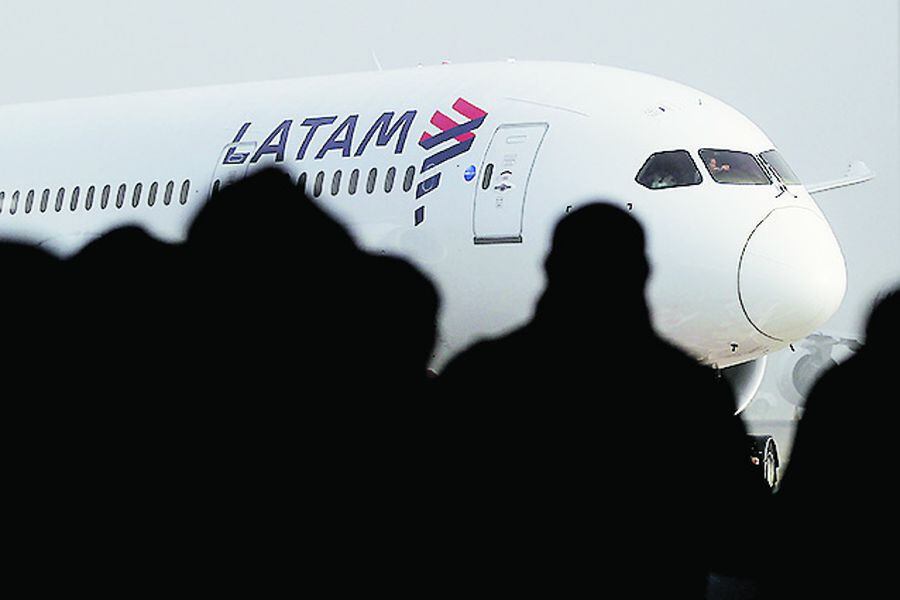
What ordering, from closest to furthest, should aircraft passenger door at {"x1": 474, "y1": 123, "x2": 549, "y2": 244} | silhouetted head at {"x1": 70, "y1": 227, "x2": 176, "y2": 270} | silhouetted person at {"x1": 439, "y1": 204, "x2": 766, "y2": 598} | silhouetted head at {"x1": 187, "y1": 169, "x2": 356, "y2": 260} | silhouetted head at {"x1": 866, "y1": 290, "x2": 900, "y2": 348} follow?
silhouetted head at {"x1": 187, "y1": 169, "x2": 356, "y2": 260} < silhouetted person at {"x1": 439, "y1": 204, "x2": 766, "y2": 598} < silhouetted head at {"x1": 70, "y1": 227, "x2": 176, "y2": 270} < silhouetted head at {"x1": 866, "y1": 290, "x2": 900, "y2": 348} < aircraft passenger door at {"x1": 474, "y1": 123, "x2": 549, "y2": 244}

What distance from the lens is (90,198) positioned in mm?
17938

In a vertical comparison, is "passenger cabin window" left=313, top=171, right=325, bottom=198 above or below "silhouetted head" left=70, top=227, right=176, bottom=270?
above

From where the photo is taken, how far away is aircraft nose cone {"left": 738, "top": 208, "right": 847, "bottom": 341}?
14797mm

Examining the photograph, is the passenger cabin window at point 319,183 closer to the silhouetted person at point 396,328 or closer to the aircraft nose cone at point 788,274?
→ the aircraft nose cone at point 788,274

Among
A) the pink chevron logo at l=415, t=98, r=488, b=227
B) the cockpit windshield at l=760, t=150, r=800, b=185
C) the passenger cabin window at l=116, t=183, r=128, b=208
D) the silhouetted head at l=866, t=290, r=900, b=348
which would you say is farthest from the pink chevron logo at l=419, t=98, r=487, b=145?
the silhouetted head at l=866, t=290, r=900, b=348

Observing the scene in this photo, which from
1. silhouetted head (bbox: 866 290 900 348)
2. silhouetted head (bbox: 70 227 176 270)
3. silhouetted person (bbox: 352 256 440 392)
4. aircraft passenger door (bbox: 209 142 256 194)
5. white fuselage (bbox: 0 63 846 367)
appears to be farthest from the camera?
aircraft passenger door (bbox: 209 142 256 194)

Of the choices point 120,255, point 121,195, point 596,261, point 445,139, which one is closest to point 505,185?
point 445,139

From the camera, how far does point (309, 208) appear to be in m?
5.59

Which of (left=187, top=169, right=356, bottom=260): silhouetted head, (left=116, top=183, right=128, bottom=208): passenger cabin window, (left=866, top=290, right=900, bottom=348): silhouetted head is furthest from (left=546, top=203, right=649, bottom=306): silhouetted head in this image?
(left=116, top=183, right=128, bottom=208): passenger cabin window

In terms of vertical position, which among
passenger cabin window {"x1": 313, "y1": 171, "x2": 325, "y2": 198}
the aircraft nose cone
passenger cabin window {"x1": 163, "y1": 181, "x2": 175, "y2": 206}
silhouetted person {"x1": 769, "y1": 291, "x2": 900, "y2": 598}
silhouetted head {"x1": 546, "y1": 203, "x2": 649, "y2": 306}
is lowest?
silhouetted person {"x1": 769, "y1": 291, "x2": 900, "y2": 598}

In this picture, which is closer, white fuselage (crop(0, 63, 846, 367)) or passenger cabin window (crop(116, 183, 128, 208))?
white fuselage (crop(0, 63, 846, 367))

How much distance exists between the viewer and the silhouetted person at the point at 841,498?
5480 mm

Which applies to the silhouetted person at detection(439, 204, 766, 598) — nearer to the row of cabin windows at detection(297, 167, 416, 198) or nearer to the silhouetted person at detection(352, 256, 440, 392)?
the silhouetted person at detection(352, 256, 440, 392)

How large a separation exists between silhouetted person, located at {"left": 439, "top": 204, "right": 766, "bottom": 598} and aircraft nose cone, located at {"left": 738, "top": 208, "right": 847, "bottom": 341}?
8.54 metres
